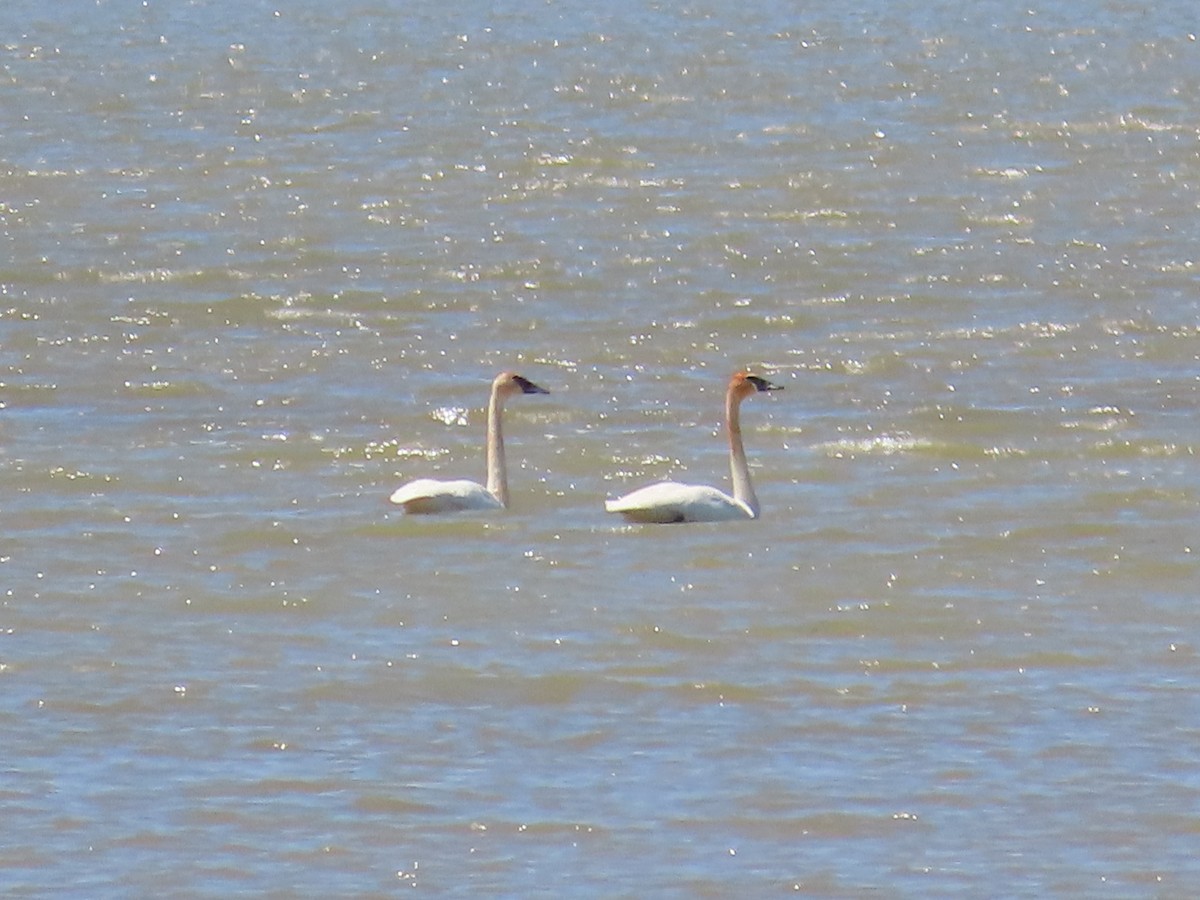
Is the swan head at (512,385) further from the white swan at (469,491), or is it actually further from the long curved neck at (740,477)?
the long curved neck at (740,477)

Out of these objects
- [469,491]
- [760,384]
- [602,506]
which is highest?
[760,384]

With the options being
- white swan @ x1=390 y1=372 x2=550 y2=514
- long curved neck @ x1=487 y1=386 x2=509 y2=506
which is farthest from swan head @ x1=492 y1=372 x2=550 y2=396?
long curved neck @ x1=487 y1=386 x2=509 y2=506

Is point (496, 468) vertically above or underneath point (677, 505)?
above

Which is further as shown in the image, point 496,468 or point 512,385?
point 512,385

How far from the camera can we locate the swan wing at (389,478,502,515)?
10844 millimetres

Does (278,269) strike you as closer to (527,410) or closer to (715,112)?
(527,410)

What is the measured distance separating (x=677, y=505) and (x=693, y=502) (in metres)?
0.06

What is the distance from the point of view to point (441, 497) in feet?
35.7

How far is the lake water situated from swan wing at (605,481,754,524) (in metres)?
0.10

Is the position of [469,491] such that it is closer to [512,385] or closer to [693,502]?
[693,502]

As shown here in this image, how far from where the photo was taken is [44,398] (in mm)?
13578

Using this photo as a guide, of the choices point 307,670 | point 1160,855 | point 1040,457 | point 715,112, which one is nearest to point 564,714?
point 307,670

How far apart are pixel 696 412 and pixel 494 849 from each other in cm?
619

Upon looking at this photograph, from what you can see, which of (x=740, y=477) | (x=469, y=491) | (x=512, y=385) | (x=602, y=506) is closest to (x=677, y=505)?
(x=740, y=477)
